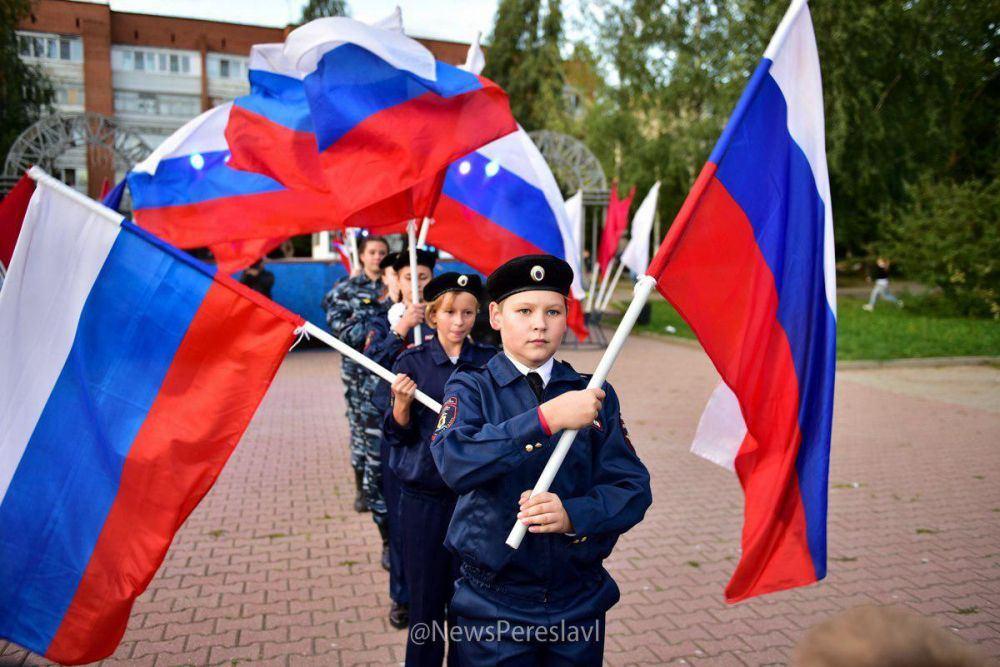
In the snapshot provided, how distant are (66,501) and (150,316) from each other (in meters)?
0.73

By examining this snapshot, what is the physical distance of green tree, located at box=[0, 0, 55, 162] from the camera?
22156mm

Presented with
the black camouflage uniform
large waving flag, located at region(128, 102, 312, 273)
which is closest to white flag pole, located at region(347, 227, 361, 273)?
the black camouflage uniform

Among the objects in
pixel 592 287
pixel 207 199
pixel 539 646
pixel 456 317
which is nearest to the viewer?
pixel 539 646

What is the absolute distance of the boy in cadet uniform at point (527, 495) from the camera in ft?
7.29

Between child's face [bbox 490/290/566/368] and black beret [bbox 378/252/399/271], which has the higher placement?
child's face [bbox 490/290/566/368]

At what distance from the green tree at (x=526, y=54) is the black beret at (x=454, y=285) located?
28.4 metres

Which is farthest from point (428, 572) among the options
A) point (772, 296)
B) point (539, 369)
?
point (772, 296)

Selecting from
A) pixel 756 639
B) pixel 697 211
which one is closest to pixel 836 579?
pixel 756 639

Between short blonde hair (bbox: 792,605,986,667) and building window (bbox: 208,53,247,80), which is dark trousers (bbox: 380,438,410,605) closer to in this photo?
short blonde hair (bbox: 792,605,986,667)

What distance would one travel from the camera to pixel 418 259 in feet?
15.8

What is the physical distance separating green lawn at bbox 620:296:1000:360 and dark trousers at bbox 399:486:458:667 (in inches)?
341

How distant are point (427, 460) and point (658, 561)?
7.66 ft

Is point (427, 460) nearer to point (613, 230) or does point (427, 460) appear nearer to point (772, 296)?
point (772, 296)

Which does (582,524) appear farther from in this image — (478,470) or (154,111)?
(154,111)
